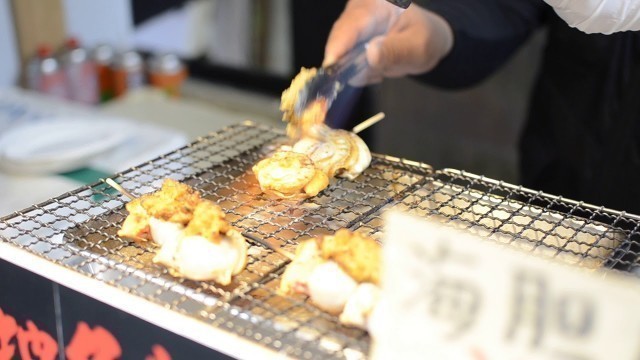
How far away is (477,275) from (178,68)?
3.11 metres

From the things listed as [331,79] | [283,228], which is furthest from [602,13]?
[283,228]

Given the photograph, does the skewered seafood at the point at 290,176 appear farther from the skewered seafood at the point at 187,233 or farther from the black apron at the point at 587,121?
the black apron at the point at 587,121

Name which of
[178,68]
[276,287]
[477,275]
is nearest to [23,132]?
[178,68]

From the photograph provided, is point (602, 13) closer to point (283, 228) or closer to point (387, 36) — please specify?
point (387, 36)

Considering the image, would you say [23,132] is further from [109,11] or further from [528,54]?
[528,54]

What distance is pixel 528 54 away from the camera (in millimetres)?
3549

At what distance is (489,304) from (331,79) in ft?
3.35

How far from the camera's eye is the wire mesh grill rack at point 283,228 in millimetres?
1214

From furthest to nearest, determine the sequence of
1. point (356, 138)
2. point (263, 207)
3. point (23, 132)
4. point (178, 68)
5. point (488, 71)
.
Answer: point (178, 68) → point (23, 132) → point (488, 71) → point (356, 138) → point (263, 207)

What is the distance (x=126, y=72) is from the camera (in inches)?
141

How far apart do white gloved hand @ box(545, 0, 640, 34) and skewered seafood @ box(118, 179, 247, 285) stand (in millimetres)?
895

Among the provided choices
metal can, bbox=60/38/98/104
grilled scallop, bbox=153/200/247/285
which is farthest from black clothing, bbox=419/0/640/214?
metal can, bbox=60/38/98/104

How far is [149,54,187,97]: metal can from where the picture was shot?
3.71 metres

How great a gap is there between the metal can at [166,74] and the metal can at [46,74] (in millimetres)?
435
